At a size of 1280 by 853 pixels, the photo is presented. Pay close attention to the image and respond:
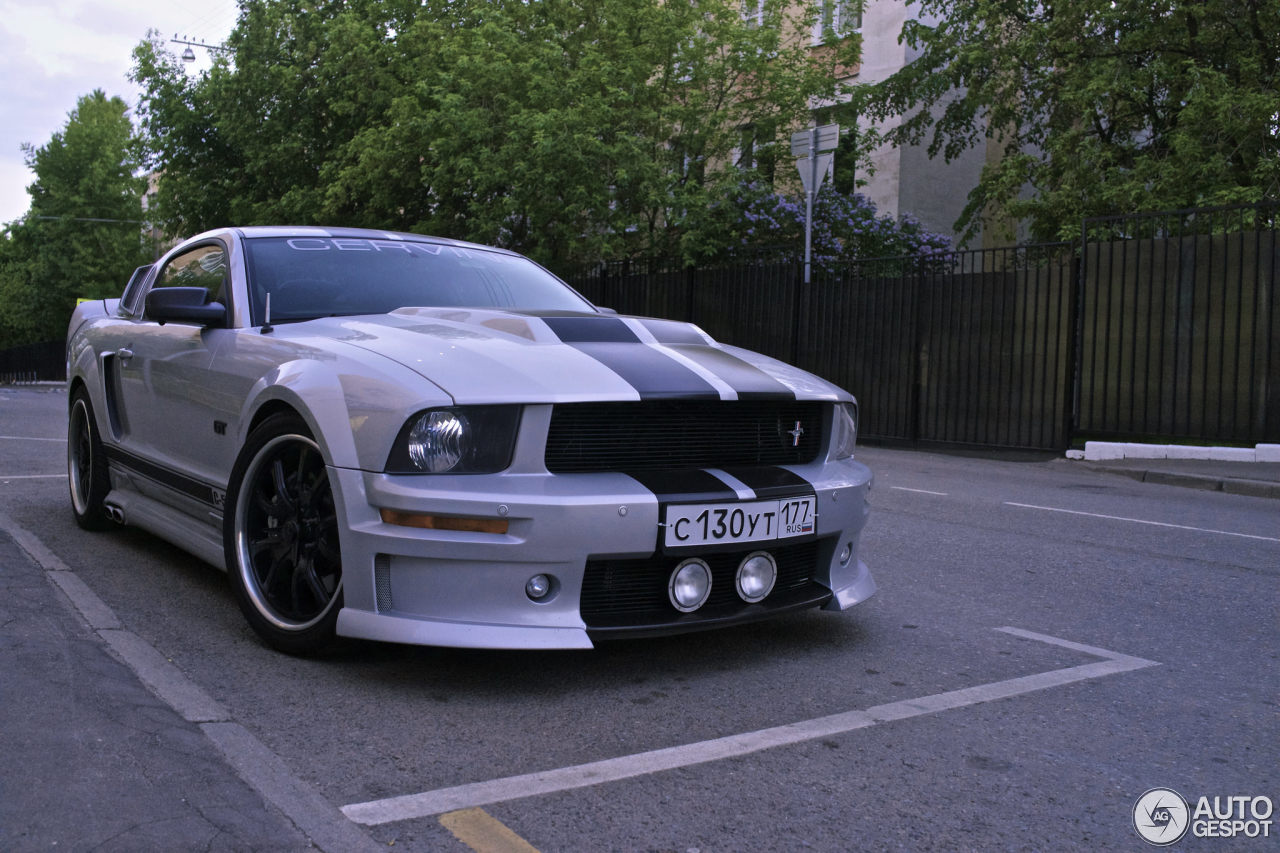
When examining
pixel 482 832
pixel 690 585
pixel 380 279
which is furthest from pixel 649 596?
pixel 380 279

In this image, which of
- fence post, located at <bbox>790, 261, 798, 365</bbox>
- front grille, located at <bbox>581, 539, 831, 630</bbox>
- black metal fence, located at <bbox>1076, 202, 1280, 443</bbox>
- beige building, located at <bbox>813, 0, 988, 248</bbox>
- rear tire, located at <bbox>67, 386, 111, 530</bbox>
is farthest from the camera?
beige building, located at <bbox>813, 0, 988, 248</bbox>

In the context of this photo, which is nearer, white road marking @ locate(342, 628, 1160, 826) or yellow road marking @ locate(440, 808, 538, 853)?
yellow road marking @ locate(440, 808, 538, 853)

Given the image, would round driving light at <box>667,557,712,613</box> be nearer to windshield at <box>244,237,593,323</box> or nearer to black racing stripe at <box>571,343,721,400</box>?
black racing stripe at <box>571,343,721,400</box>

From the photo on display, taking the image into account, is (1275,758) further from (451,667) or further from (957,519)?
(957,519)

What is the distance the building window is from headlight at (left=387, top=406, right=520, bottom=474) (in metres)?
17.6

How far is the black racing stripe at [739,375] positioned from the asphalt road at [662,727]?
87cm

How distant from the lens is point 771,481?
3621 mm

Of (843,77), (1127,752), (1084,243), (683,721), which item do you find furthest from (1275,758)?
(843,77)

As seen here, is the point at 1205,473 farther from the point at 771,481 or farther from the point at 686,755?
the point at 686,755

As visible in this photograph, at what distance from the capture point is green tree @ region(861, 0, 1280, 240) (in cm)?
1414

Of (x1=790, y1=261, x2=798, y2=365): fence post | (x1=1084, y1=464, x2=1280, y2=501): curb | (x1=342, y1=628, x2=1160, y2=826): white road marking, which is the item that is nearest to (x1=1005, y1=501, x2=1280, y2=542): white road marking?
(x1=1084, y1=464, x2=1280, y2=501): curb

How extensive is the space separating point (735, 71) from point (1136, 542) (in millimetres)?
14229

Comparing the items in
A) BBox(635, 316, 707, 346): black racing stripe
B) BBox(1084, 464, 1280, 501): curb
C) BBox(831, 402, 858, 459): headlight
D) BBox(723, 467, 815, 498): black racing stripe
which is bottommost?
BBox(1084, 464, 1280, 501): curb

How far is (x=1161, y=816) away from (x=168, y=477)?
12.4ft
